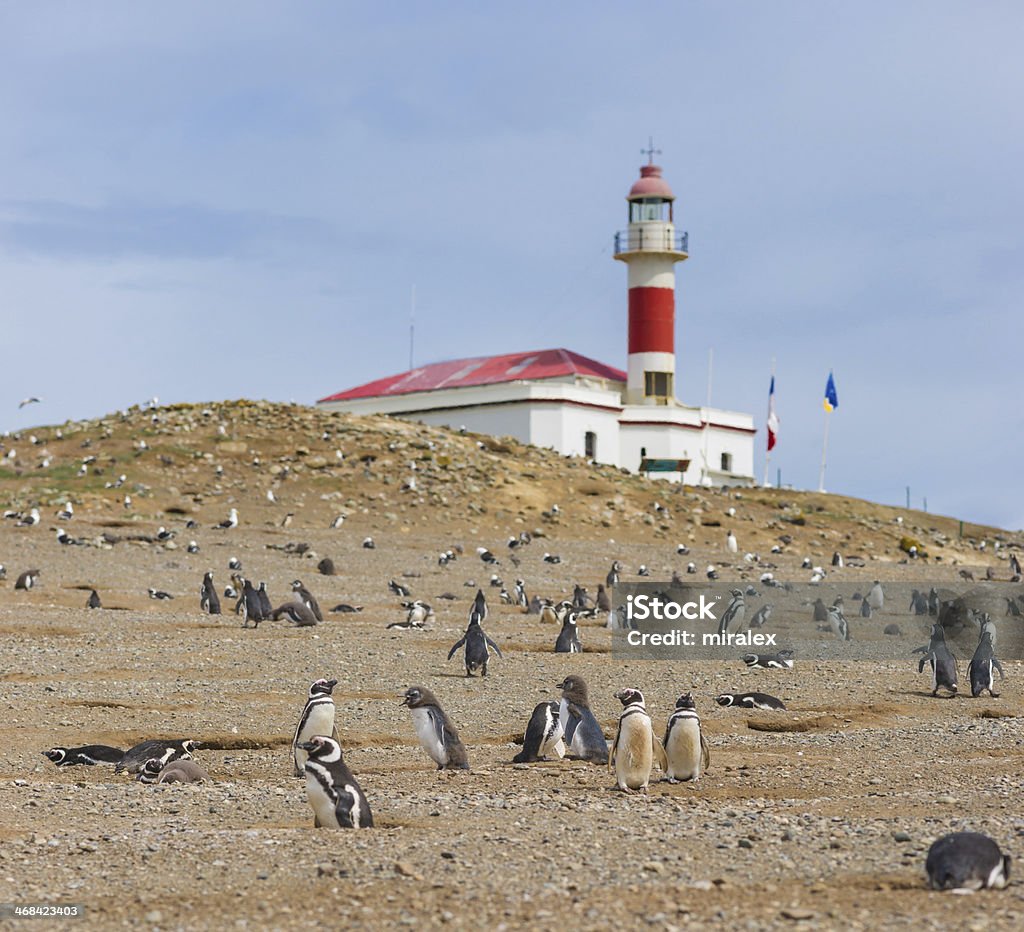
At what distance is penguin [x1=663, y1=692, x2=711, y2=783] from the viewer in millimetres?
11383

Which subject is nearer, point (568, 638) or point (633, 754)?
point (633, 754)

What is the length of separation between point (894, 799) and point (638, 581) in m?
25.6

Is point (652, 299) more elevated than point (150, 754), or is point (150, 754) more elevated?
point (652, 299)

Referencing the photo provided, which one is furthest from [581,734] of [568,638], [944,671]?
[568,638]

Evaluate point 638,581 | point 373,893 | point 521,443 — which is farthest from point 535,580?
point 373,893

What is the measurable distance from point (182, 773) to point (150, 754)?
584 mm

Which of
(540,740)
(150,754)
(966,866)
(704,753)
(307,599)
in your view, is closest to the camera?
(966,866)

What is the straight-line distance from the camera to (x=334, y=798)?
931 centimetres

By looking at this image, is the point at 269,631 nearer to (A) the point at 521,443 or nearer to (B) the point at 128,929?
(B) the point at 128,929

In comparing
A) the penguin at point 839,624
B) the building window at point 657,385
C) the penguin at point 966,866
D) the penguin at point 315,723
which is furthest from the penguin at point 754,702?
the building window at point 657,385

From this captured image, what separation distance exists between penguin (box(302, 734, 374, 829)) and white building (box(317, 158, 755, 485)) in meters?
49.1

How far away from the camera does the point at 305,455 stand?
4812cm

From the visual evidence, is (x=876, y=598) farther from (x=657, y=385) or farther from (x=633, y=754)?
(x=657, y=385)

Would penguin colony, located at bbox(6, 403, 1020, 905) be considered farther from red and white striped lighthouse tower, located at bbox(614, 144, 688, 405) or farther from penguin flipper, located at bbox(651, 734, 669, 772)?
red and white striped lighthouse tower, located at bbox(614, 144, 688, 405)
